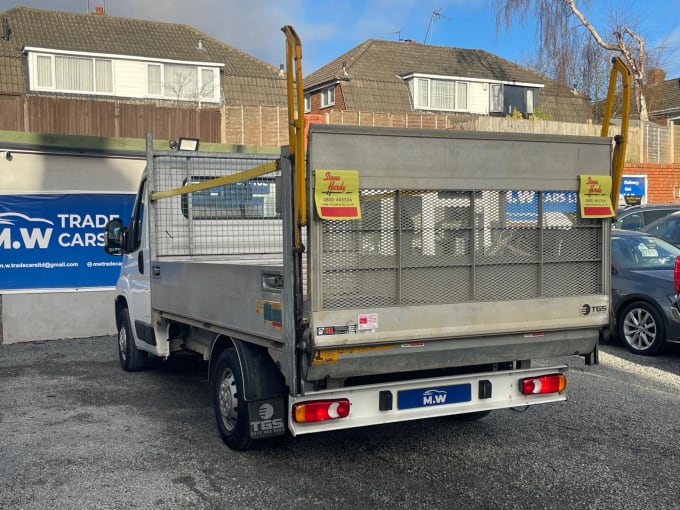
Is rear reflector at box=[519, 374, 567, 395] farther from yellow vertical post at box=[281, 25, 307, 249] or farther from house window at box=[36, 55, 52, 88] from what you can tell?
house window at box=[36, 55, 52, 88]

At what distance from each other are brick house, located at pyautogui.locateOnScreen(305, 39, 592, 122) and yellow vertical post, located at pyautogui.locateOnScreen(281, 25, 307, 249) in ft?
97.6

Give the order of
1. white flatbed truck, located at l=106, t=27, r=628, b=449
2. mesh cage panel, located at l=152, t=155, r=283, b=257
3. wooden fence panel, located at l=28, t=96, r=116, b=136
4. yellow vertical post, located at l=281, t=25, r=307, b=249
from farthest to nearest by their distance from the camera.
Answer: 1. wooden fence panel, located at l=28, t=96, r=116, b=136
2. mesh cage panel, located at l=152, t=155, r=283, b=257
3. white flatbed truck, located at l=106, t=27, r=628, b=449
4. yellow vertical post, located at l=281, t=25, r=307, b=249

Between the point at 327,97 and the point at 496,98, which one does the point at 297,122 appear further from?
the point at 496,98

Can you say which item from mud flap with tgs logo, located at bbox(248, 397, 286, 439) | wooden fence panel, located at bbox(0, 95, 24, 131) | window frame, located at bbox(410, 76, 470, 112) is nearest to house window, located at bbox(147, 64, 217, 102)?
window frame, located at bbox(410, 76, 470, 112)

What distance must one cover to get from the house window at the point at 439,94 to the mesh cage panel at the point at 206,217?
28439 millimetres

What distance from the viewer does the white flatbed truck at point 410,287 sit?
14.7 ft

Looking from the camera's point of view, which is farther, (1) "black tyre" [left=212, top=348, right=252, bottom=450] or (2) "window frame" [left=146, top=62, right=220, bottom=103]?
(2) "window frame" [left=146, top=62, right=220, bottom=103]

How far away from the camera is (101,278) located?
11484mm

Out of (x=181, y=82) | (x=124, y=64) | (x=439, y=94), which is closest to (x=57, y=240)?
(x=124, y=64)

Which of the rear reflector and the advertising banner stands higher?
the advertising banner

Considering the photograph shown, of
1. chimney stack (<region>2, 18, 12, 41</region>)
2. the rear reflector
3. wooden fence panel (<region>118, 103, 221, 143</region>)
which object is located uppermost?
chimney stack (<region>2, 18, 12, 41</region>)

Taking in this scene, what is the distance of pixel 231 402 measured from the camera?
215 inches

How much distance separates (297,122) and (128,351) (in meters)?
5.11

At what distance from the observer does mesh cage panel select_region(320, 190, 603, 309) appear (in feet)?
14.8
